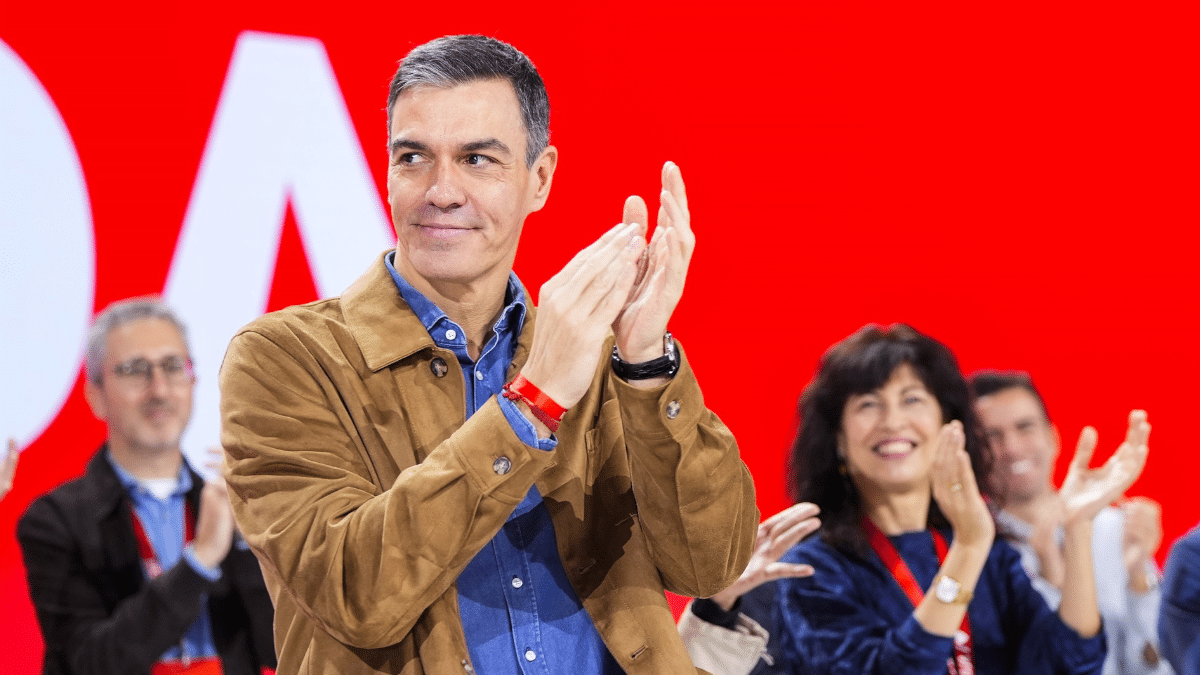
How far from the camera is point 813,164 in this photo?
4.73m

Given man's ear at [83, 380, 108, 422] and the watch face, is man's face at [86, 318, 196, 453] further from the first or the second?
the watch face

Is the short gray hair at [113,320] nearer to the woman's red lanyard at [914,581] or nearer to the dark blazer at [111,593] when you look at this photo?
the dark blazer at [111,593]

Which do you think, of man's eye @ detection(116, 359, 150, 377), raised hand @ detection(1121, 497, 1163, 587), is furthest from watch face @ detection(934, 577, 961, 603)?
man's eye @ detection(116, 359, 150, 377)

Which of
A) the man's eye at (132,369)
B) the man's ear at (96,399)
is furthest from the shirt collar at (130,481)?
the man's eye at (132,369)

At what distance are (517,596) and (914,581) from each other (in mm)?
1901

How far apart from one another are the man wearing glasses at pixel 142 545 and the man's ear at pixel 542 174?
1.74m

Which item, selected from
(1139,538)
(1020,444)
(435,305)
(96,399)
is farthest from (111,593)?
(1139,538)

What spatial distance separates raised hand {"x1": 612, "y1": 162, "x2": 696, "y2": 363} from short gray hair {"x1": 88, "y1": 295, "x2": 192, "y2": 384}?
7.40 ft

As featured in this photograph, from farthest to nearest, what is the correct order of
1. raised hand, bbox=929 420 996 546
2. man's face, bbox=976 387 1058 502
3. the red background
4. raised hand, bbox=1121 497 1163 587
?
man's face, bbox=976 387 1058 502, raised hand, bbox=1121 497 1163 587, the red background, raised hand, bbox=929 420 996 546

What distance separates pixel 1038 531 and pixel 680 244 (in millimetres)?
2630

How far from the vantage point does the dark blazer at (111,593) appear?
3053mm

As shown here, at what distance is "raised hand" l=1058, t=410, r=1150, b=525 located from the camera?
3.58 metres

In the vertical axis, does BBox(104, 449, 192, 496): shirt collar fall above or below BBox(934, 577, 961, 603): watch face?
above

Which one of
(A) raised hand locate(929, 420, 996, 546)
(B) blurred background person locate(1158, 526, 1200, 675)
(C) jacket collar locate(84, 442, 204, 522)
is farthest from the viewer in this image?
(C) jacket collar locate(84, 442, 204, 522)
